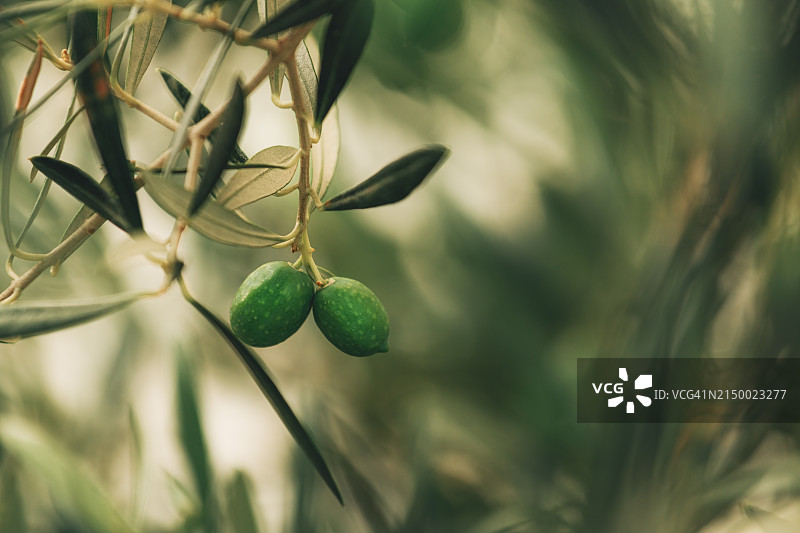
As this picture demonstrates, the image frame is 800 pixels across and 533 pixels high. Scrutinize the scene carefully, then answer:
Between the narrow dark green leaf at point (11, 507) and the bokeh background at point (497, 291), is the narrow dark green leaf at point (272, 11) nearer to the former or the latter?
the bokeh background at point (497, 291)

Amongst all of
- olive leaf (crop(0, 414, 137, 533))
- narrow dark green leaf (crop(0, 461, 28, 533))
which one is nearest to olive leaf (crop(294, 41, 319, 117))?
olive leaf (crop(0, 414, 137, 533))

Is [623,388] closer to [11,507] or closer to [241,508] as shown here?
[241,508]

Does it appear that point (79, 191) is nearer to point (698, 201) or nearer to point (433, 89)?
point (698, 201)

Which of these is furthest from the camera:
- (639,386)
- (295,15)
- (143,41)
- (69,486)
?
(639,386)

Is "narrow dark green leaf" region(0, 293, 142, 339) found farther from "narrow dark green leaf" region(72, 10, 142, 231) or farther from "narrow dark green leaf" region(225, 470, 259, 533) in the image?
"narrow dark green leaf" region(225, 470, 259, 533)

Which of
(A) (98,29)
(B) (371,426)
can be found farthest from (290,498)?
(A) (98,29)

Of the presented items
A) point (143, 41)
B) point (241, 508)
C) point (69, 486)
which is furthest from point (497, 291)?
point (143, 41)
